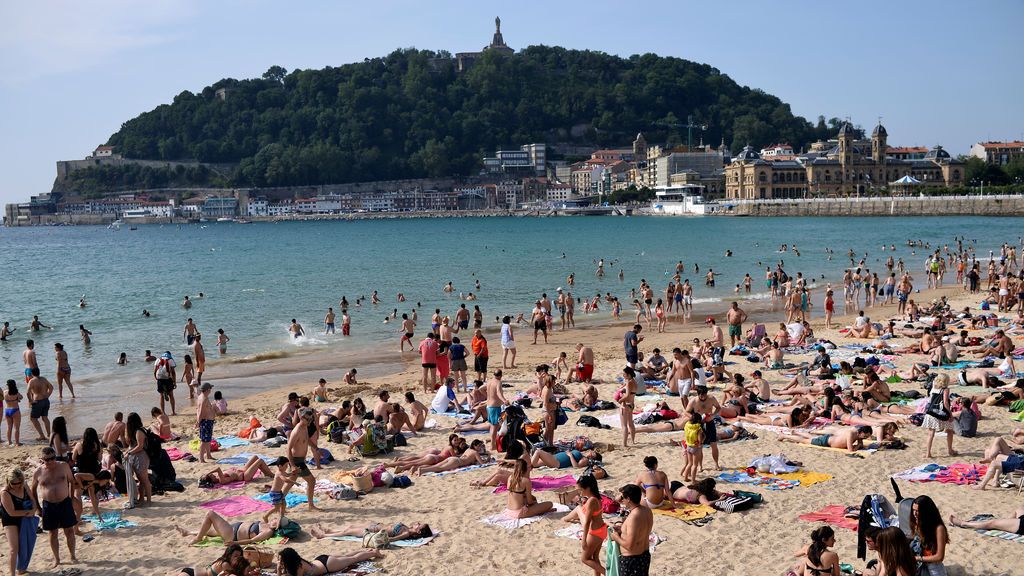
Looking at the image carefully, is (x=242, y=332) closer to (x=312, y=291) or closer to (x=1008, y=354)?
(x=312, y=291)

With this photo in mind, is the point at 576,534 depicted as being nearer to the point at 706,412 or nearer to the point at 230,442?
the point at 706,412

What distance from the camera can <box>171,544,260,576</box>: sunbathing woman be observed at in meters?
6.61

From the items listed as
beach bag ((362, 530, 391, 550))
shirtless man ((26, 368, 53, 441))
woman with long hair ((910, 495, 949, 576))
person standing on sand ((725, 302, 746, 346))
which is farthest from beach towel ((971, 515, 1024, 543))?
shirtless man ((26, 368, 53, 441))

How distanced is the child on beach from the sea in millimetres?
10350

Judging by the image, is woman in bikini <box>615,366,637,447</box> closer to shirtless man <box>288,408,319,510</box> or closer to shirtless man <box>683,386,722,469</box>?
shirtless man <box>683,386,722,469</box>

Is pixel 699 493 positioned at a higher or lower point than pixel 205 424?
lower

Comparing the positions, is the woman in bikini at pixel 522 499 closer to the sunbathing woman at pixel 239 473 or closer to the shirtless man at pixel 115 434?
the sunbathing woman at pixel 239 473

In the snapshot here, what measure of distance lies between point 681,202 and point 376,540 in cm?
12885

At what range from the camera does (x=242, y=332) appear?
1018 inches

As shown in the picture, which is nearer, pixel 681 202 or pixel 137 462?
pixel 137 462

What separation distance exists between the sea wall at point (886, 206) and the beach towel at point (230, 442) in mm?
93801

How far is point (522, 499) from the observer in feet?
27.5

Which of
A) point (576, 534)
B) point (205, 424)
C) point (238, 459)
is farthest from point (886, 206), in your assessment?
point (576, 534)

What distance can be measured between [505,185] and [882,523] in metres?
167
